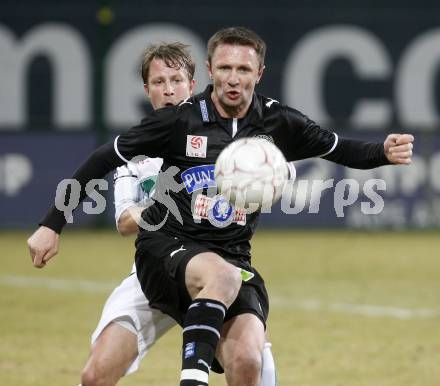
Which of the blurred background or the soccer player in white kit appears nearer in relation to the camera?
the soccer player in white kit

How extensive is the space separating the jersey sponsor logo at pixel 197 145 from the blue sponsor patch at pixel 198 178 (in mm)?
71

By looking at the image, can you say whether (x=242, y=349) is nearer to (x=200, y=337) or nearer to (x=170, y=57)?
(x=200, y=337)

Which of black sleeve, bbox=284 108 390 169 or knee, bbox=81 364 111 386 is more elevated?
black sleeve, bbox=284 108 390 169

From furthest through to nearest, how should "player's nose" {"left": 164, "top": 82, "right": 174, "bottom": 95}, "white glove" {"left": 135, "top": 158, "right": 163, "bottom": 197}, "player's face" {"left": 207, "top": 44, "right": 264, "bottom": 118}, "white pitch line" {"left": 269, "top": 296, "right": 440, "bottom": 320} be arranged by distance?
"white pitch line" {"left": 269, "top": 296, "right": 440, "bottom": 320}
"player's nose" {"left": 164, "top": 82, "right": 174, "bottom": 95}
"white glove" {"left": 135, "top": 158, "right": 163, "bottom": 197}
"player's face" {"left": 207, "top": 44, "right": 264, "bottom": 118}

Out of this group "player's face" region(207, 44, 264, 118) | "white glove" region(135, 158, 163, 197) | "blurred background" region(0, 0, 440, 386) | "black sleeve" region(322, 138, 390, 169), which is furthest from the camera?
"blurred background" region(0, 0, 440, 386)

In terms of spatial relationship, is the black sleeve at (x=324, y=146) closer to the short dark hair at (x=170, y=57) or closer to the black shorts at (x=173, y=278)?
the black shorts at (x=173, y=278)

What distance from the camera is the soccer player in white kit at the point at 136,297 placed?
5.34 meters

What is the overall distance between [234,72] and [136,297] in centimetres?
132

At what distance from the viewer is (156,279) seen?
5.36 metres

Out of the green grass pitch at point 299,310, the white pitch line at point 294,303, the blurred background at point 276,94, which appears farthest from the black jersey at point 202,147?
the blurred background at point 276,94

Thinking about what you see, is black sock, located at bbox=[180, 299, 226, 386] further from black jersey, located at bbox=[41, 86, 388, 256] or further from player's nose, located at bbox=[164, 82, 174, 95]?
player's nose, located at bbox=[164, 82, 174, 95]

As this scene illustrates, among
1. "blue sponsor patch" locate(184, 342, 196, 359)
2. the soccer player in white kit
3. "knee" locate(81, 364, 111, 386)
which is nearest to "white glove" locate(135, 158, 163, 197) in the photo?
the soccer player in white kit

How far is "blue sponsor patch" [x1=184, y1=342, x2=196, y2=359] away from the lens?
4.74 m

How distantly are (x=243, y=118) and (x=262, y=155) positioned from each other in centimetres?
42
